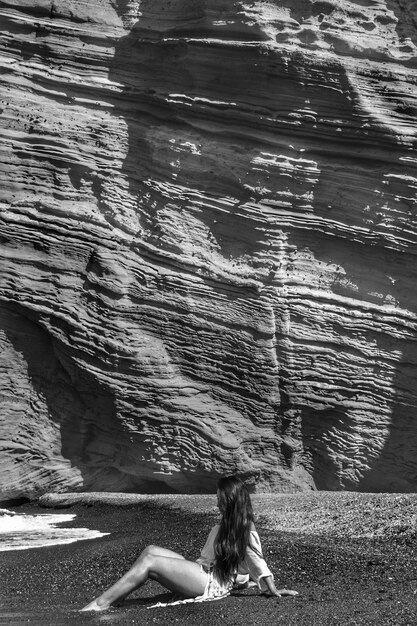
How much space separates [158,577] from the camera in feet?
18.2

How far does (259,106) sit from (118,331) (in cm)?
355

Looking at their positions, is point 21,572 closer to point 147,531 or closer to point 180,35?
point 147,531

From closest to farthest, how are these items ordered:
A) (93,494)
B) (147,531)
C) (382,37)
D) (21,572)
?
1. (21,572)
2. (147,531)
3. (93,494)
4. (382,37)

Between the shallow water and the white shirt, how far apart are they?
11.9 ft

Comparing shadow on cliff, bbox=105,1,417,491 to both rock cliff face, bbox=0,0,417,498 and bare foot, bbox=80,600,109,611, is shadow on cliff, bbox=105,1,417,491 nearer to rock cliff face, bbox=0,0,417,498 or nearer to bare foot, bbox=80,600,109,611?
rock cliff face, bbox=0,0,417,498

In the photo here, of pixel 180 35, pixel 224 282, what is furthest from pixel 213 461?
pixel 180 35

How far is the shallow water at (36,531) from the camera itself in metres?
9.21

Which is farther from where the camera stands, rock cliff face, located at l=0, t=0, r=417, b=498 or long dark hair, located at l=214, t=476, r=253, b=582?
rock cliff face, located at l=0, t=0, r=417, b=498

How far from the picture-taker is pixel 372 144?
12258 millimetres

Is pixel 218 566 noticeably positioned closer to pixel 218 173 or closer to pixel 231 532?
pixel 231 532

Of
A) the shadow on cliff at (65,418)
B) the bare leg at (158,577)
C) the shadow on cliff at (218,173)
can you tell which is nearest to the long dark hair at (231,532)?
the bare leg at (158,577)

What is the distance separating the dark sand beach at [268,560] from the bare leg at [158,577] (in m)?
0.09

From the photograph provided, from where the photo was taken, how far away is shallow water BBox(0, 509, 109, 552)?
30.2 feet

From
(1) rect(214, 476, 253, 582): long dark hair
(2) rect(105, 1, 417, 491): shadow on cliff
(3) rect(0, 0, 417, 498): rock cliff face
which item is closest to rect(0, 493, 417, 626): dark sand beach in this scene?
(1) rect(214, 476, 253, 582): long dark hair
